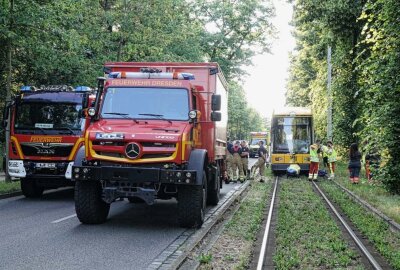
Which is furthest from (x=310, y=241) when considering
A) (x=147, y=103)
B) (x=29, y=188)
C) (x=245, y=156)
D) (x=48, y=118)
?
(x=245, y=156)

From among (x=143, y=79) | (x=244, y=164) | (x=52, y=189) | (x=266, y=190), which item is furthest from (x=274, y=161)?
(x=143, y=79)

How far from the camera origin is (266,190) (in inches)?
689

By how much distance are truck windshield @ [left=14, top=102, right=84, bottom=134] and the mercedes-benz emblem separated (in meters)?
5.36

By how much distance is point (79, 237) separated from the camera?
338 inches

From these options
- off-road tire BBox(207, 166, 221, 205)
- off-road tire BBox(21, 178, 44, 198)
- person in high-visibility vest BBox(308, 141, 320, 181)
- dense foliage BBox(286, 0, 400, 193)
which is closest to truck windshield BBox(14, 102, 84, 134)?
off-road tire BBox(21, 178, 44, 198)

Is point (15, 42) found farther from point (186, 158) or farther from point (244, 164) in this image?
point (244, 164)

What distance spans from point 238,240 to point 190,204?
1.27 m

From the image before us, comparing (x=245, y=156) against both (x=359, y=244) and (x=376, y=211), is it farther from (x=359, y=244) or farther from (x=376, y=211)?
(x=359, y=244)

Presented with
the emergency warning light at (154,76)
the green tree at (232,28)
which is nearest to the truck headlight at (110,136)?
the emergency warning light at (154,76)

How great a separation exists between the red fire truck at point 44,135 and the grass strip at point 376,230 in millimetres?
7177

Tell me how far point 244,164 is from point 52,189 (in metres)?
8.92

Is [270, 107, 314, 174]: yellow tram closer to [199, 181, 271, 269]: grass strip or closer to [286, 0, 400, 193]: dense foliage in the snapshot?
[286, 0, 400, 193]: dense foliage

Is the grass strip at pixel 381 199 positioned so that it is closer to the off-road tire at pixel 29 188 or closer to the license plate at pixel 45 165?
the license plate at pixel 45 165

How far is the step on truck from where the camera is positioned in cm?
914
